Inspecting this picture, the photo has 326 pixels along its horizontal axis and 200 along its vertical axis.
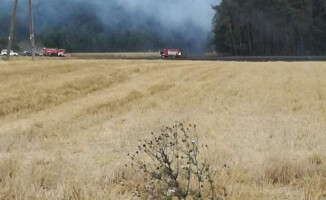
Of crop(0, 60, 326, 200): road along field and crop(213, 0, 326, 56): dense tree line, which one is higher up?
crop(213, 0, 326, 56): dense tree line

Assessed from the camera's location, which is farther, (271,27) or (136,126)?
(271,27)

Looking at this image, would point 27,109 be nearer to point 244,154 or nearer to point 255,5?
point 244,154

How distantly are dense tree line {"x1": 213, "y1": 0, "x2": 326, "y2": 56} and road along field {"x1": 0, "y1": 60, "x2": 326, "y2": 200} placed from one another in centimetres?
6063

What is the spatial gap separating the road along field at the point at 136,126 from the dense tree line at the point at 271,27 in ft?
199

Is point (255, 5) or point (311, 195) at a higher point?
point (255, 5)

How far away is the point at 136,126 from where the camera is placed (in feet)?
40.5

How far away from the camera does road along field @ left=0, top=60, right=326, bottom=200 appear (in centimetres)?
591

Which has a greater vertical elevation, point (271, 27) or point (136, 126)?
point (271, 27)

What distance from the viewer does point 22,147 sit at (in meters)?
9.56

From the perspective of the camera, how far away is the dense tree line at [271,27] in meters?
83.9

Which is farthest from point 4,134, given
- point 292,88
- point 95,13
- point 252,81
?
point 95,13

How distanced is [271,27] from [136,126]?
256 feet

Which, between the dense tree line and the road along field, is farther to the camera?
the dense tree line

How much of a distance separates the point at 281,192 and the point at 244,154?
7.34ft
